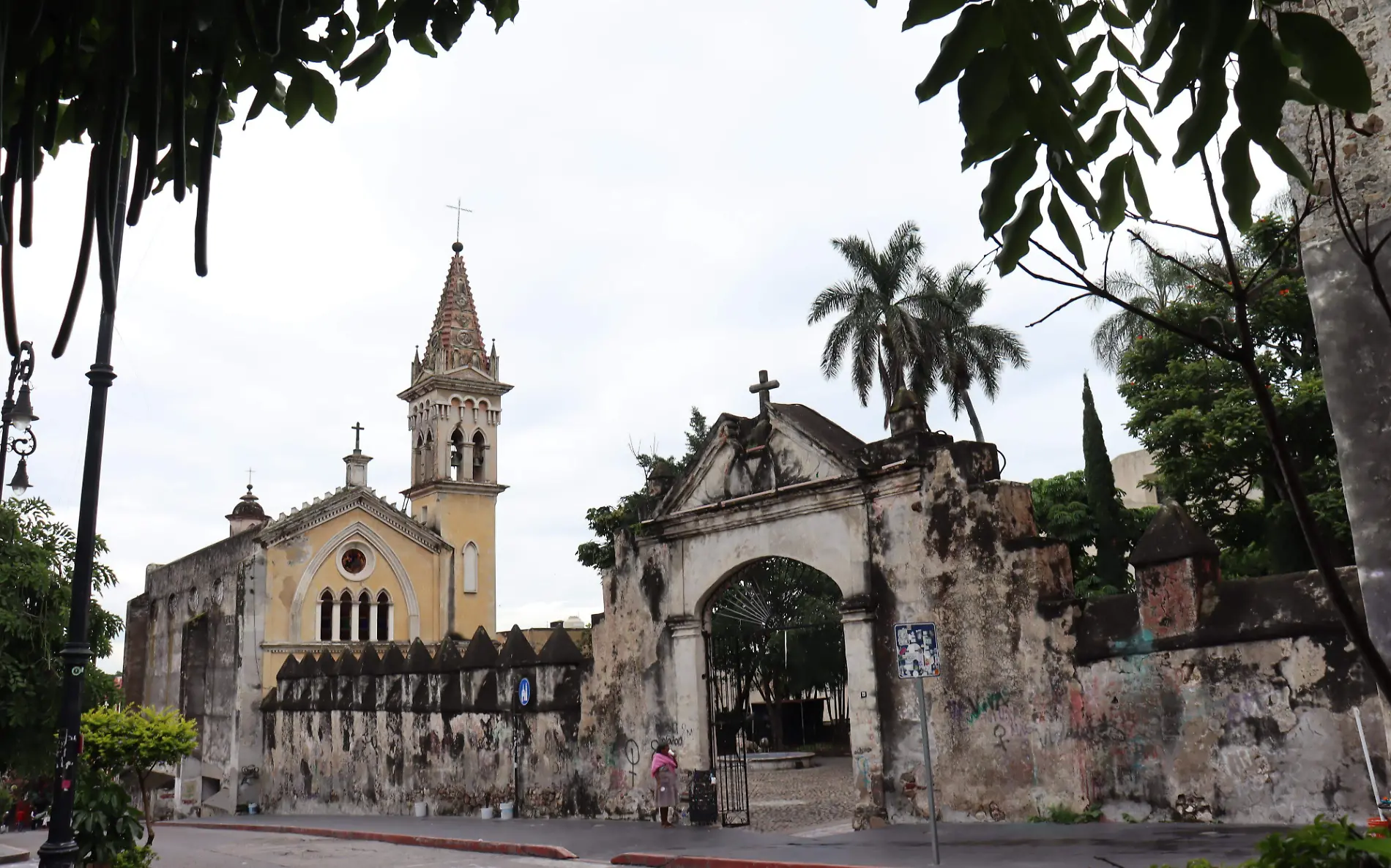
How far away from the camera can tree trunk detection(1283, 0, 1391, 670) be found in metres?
6.44

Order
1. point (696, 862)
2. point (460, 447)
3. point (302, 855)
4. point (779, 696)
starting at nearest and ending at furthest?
point (696, 862) < point (302, 855) < point (779, 696) < point (460, 447)

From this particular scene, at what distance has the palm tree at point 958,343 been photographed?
37188 millimetres

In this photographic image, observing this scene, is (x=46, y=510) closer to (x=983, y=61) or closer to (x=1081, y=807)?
(x=1081, y=807)

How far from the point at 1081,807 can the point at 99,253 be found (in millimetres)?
11906

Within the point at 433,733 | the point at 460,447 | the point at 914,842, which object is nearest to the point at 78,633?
the point at 914,842

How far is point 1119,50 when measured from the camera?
10.3 ft

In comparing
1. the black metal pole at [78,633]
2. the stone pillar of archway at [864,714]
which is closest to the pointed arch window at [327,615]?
the stone pillar of archway at [864,714]

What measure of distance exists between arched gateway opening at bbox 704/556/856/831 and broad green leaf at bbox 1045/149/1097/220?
1268 cm

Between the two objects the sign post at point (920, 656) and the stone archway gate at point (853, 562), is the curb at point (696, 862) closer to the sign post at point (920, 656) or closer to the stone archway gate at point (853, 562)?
the sign post at point (920, 656)

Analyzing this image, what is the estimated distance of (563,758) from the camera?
60.4 ft

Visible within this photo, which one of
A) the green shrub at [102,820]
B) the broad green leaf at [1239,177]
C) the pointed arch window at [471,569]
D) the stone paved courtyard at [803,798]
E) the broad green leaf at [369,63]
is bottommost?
the stone paved courtyard at [803,798]

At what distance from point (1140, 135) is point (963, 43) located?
0.78m

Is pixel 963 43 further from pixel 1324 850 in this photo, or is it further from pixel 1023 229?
pixel 1324 850

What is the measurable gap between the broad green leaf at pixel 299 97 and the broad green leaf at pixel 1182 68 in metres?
2.45
